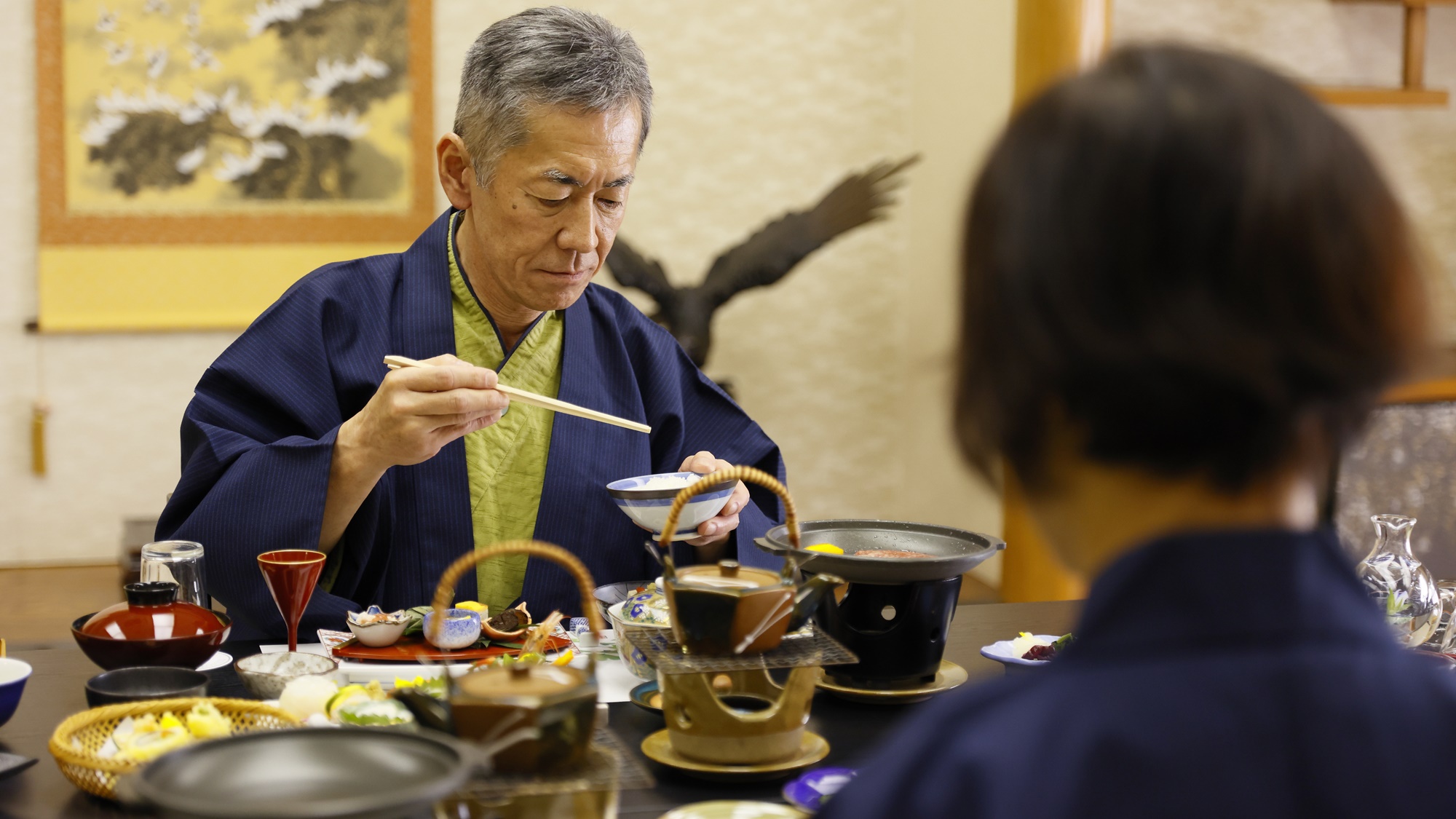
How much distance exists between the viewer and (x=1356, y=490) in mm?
2955

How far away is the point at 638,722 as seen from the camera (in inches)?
53.3

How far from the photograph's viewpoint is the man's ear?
2.03 m

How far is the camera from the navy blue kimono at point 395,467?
5.78 ft

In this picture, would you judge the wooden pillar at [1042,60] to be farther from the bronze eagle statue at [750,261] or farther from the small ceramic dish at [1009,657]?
the small ceramic dish at [1009,657]

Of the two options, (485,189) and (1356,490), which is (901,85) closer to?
(1356,490)

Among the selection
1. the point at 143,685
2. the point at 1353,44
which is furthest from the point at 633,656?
the point at 1353,44

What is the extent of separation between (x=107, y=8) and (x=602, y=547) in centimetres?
410

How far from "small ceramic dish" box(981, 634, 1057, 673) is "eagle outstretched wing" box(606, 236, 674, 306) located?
11.1ft

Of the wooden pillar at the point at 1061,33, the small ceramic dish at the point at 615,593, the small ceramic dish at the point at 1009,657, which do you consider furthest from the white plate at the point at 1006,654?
the wooden pillar at the point at 1061,33

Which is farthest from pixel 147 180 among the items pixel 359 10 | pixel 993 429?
pixel 993 429

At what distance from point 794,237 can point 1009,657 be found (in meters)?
3.50

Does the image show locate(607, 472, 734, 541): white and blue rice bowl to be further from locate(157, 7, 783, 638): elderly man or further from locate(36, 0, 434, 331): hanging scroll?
locate(36, 0, 434, 331): hanging scroll

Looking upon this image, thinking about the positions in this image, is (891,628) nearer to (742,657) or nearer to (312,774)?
(742,657)

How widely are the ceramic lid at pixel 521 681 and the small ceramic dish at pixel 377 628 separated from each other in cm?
63
